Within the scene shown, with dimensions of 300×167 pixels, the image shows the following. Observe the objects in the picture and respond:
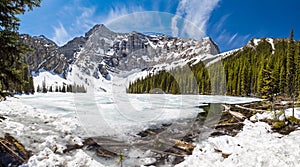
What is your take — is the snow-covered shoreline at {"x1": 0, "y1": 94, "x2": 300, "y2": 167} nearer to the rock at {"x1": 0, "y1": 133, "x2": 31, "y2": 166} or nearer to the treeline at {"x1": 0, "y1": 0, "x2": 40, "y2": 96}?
the rock at {"x1": 0, "y1": 133, "x2": 31, "y2": 166}

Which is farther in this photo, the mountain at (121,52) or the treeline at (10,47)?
the treeline at (10,47)

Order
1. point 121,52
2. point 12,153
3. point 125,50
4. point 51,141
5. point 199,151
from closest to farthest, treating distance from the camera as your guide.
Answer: point 125,50 → point 121,52 → point 12,153 → point 199,151 → point 51,141

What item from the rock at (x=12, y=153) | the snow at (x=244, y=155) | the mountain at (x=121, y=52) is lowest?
the snow at (x=244, y=155)

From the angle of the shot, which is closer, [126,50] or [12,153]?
[126,50]

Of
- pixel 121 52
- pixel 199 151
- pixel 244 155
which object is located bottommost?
pixel 199 151

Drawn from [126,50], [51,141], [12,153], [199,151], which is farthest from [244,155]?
[12,153]

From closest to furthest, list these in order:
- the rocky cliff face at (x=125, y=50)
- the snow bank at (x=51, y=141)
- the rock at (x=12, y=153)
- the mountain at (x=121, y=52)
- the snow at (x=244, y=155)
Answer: the mountain at (x=121, y=52), the rocky cliff face at (x=125, y=50), the snow at (x=244, y=155), the rock at (x=12, y=153), the snow bank at (x=51, y=141)

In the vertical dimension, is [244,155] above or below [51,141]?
below

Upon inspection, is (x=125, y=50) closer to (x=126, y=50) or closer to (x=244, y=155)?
(x=126, y=50)

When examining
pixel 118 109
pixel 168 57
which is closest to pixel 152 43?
pixel 168 57

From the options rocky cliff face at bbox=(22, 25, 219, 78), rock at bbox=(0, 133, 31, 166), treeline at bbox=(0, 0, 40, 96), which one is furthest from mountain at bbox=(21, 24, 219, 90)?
rock at bbox=(0, 133, 31, 166)

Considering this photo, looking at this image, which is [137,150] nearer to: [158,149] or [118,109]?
[158,149]

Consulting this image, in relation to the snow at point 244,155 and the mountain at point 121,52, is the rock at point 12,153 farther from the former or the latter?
the snow at point 244,155

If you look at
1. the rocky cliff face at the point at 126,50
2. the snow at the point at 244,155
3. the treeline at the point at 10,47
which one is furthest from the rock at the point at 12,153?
the snow at the point at 244,155
